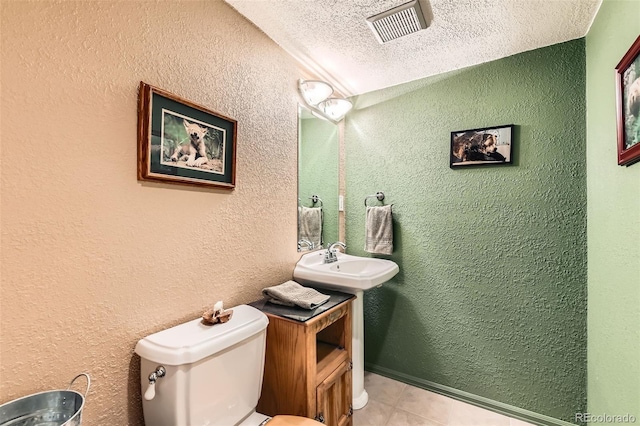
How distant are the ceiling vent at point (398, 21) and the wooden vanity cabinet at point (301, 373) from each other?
1.44m

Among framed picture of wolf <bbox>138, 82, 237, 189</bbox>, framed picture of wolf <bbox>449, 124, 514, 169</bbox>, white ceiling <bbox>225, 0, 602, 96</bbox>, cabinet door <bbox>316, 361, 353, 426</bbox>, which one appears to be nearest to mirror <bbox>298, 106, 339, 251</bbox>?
white ceiling <bbox>225, 0, 602, 96</bbox>

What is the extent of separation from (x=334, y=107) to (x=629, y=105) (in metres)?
1.49

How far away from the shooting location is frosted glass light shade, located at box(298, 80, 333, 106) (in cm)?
182

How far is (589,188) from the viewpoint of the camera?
1485 millimetres

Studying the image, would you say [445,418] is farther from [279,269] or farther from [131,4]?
[131,4]

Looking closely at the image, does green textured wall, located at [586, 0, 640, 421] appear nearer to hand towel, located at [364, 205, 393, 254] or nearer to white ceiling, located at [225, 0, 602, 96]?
white ceiling, located at [225, 0, 602, 96]

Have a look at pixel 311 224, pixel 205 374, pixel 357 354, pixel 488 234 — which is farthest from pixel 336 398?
pixel 488 234

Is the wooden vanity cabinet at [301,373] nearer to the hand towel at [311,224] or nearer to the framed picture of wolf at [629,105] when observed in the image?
the hand towel at [311,224]

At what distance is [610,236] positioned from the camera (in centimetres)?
121

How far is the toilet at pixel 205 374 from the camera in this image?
35.6 inches

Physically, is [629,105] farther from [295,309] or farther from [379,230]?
[295,309]

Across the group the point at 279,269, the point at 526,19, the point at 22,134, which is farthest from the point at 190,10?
the point at 526,19

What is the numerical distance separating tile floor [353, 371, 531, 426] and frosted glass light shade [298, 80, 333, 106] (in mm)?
2015
